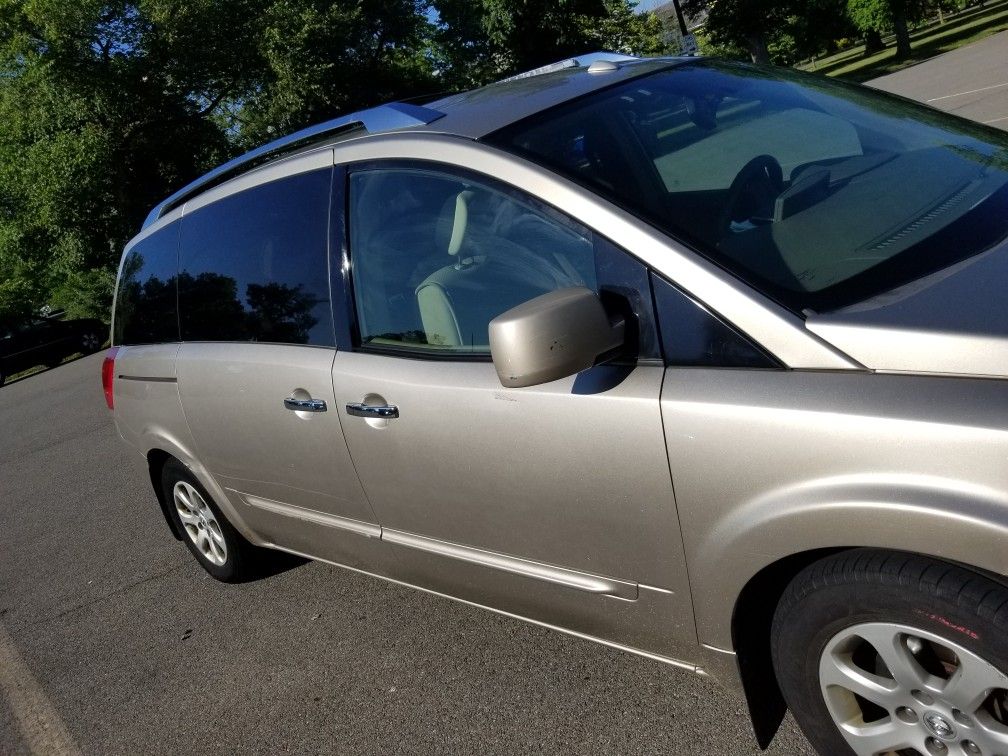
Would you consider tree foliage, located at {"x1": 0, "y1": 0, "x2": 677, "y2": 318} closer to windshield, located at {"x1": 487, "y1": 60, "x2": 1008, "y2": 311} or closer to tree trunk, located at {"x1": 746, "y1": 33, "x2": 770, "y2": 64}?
tree trunk, located at {"x1": 746, "y1": 33, "x2": 770, "y2": 64}

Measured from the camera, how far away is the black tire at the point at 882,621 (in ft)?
6.64

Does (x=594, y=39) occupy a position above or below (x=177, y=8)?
below

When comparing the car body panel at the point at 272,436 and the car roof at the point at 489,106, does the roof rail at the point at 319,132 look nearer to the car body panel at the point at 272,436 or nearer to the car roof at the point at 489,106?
the car roof at the point at 489,106

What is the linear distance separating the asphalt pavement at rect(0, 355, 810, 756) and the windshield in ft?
4.10

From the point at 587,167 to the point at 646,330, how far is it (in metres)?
0.53

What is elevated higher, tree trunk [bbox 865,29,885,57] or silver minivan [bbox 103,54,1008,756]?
silver minivan [bbox 103,54,1008,756]

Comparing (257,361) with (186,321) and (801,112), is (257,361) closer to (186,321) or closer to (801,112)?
(186,321)

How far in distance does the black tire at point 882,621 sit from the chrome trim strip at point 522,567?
47cm

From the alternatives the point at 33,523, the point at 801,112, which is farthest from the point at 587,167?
the point at 33,523

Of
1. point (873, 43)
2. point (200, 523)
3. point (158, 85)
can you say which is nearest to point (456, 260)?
point (200, 523)

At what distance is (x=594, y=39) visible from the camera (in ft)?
137

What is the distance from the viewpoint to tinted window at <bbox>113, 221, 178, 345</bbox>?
14.7 feet

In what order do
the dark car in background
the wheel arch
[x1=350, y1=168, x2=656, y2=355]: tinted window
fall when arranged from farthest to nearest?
the dark car in background < the wheel arch < [x1=350, y1=168, x2=656, y2=355]: tinted window

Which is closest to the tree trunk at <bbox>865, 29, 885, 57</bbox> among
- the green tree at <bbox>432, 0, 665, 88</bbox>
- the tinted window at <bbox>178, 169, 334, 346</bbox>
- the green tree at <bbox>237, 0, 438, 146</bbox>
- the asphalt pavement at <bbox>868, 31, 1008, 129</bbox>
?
the green tree at <bbox>432, 0, 665, 88</bbox>
